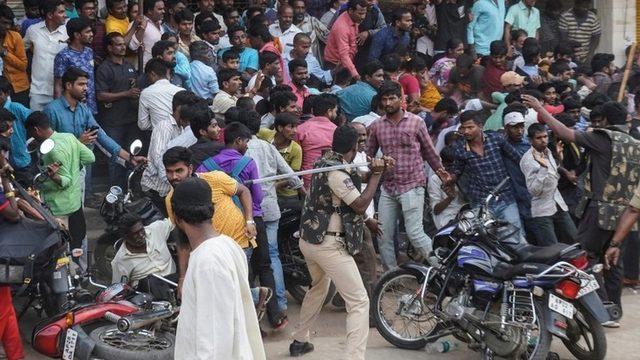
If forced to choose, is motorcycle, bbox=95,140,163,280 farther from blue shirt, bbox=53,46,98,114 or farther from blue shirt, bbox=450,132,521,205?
blue shirt, bbox=450,132,521,205

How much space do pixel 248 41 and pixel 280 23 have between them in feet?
2.04

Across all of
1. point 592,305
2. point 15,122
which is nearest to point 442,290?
point 592,305

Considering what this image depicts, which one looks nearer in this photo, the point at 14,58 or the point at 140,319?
the point at 140,319

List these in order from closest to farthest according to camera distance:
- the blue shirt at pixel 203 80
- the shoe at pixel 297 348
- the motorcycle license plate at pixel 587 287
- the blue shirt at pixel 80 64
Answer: the motorcycle license plate at pixel 587 287, the shoe at pixel 297 348, the blue shirt at pixel 80 64, the blue shirt at pixel 203 80

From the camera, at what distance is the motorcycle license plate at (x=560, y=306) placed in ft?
25.4

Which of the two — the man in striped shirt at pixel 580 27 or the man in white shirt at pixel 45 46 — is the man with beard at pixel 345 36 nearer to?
the man in white shirt at pixel 45 46

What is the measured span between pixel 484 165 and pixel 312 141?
60.6 inches

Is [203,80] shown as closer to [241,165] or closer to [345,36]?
[345,36]

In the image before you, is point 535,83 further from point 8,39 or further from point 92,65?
point 8,39

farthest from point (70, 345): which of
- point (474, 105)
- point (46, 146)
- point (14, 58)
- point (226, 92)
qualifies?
point (474, 105)

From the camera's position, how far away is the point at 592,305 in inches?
312

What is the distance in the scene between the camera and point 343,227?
7.87 meters

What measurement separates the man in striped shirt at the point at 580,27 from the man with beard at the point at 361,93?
15.5ft

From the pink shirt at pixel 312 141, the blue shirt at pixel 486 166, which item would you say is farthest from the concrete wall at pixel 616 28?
the pink shirt at pixel 312 141
